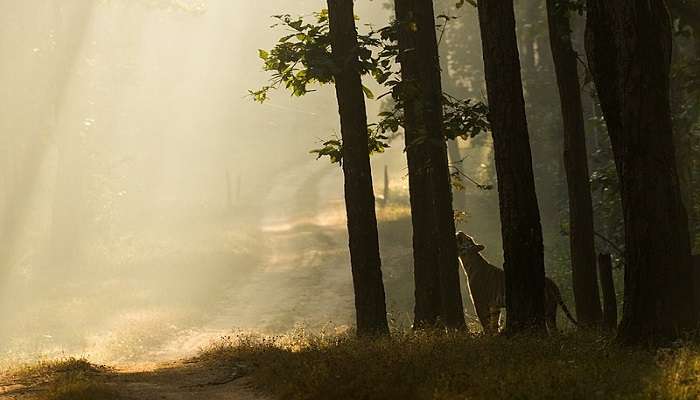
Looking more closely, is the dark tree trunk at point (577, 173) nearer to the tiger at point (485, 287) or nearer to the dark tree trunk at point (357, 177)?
the tiger at point (485, 287)

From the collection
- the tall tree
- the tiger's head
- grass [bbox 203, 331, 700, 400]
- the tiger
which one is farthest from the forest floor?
the tiger's head

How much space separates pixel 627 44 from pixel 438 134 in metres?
5.23

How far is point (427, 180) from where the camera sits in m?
16.1

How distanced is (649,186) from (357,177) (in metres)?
5.59

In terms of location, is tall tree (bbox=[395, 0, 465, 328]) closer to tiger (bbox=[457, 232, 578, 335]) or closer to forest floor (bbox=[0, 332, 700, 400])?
tiger (bbox=[457, 232, 578, 335])

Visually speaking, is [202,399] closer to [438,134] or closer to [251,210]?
[438,134]

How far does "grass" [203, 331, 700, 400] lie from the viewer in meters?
8.18

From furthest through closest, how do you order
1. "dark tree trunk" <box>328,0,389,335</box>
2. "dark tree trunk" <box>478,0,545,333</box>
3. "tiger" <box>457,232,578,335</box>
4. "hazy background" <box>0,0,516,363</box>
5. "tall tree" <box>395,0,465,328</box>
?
"hazy background" <box>0,0,516,363</box>
"tiger" <box>457,232,578,335</box>
"tall tree" <box>395,0,465,328</box>
"dark tree trunk" <box>328,0,389,335</box>
"dark tree trunk" <box>478,0,545,333</box>

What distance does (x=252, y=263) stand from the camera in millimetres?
38406

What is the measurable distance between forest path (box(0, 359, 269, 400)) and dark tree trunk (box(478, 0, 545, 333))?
151 inches

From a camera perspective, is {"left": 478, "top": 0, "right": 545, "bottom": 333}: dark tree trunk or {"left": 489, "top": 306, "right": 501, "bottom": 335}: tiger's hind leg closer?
{"left": 478, "top": 0, "right": 545, "bottom": 333}: dark tree trunk

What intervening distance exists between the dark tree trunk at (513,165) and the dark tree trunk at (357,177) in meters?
3.31

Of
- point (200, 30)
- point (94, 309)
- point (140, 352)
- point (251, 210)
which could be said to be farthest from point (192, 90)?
point (140, 352)

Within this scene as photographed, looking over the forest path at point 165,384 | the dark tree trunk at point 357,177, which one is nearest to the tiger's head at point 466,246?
the dark tree trunk at point 357,177
